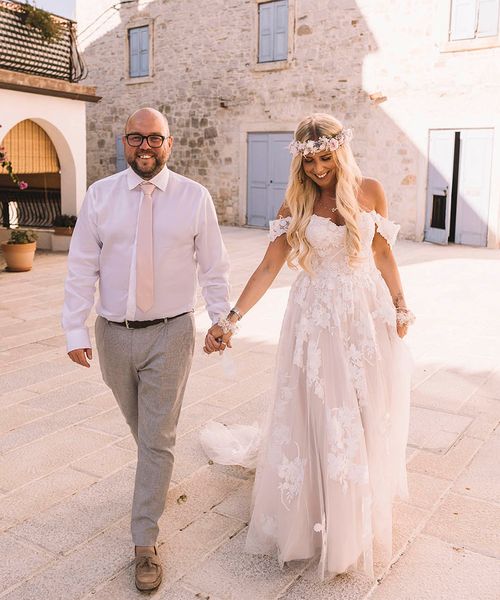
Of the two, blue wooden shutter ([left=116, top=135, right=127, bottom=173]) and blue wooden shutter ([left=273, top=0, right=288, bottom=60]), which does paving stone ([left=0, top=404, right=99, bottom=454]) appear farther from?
blue wooden shutter ([left=116, top=135, right=127, bottom=173])

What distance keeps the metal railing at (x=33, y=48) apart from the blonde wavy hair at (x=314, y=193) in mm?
9075

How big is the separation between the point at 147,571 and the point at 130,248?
121 centimetres

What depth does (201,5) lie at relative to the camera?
16.0m

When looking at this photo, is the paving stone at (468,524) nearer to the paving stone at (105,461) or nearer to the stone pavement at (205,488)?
the stone pavement at (205,488)

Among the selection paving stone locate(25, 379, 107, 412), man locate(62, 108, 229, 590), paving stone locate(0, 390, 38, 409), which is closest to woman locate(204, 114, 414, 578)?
man locate(62, 108, 229, 590)

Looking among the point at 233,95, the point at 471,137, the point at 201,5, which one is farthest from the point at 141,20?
the point at 471,137

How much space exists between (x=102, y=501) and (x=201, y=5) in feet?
49.4

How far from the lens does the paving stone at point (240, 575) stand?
97.8 inches

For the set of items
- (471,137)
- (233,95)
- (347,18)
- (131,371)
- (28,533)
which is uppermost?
(347,18)

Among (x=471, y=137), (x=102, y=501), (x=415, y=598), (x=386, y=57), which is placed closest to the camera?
(x=415, y=598)

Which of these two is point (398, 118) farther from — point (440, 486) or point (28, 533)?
point (28, 533)

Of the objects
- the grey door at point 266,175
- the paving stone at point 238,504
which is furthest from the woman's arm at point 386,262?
the grey door at point 266,175

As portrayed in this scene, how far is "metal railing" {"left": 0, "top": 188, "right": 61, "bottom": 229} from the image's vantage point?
1322 centimetres

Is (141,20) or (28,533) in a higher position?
(141,20)
